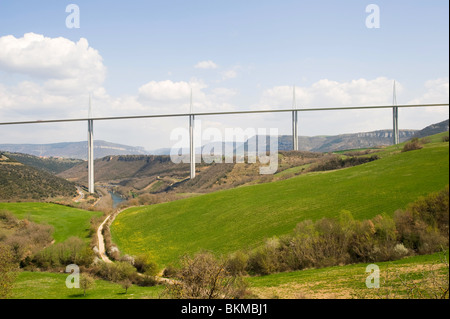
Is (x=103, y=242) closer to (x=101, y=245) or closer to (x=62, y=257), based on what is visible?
(x=101, y=245)

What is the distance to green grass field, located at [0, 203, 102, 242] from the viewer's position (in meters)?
29.2

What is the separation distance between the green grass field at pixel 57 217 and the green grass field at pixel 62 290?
11.1 m

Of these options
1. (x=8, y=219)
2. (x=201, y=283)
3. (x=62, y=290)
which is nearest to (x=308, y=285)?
(x=201, y=283)

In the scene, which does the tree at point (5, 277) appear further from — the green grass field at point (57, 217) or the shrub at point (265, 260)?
the green grass field at point (57, 217)

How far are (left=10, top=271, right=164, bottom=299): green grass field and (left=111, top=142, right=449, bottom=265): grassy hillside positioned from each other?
618 centimetres

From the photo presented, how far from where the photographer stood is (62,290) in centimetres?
1498

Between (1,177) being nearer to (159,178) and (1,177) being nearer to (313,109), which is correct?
(159,178)

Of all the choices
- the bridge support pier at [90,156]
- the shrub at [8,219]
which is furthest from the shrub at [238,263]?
the bridge support pier at [90,156]

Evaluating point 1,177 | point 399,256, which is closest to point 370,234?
point 399,256

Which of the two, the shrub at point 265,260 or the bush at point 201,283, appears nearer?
the bush at point 201,283

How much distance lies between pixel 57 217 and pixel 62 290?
817 inches

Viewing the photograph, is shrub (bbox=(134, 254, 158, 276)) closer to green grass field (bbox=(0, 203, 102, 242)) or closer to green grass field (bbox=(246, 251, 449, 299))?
green grass field (bbox=(246, 251, 449, 299))

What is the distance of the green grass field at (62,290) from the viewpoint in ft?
44.5

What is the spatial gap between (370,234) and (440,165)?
953 centimetres
